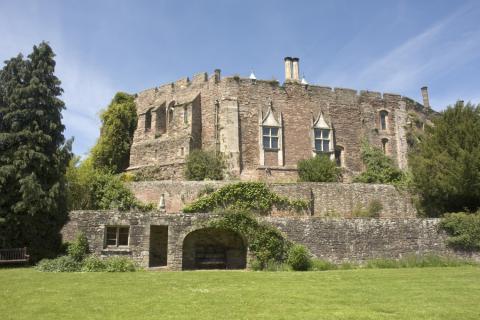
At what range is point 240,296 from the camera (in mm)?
11016

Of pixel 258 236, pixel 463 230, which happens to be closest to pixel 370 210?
pixel 463 230

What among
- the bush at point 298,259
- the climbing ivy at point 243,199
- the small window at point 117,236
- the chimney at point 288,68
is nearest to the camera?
the bush at point 298,259

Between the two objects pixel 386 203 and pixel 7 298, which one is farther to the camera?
pixel 386 203

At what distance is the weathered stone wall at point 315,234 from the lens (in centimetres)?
1845

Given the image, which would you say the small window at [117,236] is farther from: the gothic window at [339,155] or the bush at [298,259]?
the gothic window at [339,155]

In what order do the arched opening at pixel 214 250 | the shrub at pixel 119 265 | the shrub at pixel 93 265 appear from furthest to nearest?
the arched opening at pixel 214 250 → the shrub at pixel 119 265 → the shrub at pixel 93 265

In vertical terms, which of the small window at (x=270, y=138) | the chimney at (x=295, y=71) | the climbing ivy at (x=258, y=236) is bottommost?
the climbing ivy at (x=258, y=236)

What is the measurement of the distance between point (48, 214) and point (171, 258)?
223 inches

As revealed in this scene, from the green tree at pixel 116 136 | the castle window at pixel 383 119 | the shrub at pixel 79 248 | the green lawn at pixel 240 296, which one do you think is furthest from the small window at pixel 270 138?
the green lawn at pixel 240 296

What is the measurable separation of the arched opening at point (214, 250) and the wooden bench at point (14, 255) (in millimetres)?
6812

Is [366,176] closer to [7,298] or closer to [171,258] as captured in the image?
[171,258]

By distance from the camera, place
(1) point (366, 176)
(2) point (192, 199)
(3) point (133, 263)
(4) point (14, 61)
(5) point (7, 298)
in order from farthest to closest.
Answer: (1) point (366, 176)
(2) point (192, 199)
(4) point (14, 61)
(3) point (133, 263)
(5) point (7, 298)

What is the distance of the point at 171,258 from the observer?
18.3 m

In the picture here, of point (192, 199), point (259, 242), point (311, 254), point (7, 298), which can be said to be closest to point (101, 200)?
point (192, 199)
